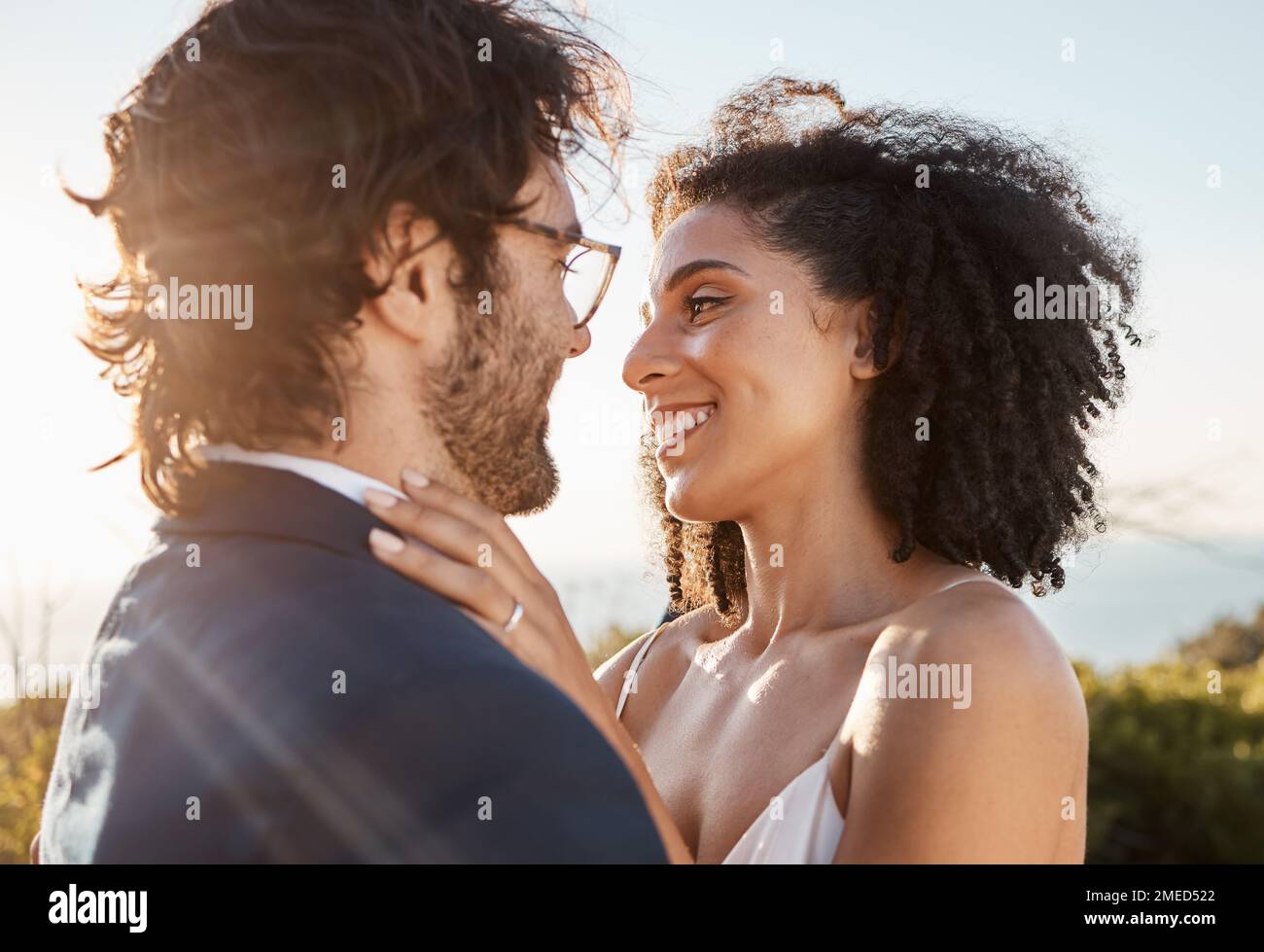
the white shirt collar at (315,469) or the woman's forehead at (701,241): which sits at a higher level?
the woman's forehead at (701,241)

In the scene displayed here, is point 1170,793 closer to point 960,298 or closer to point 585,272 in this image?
point 960,298

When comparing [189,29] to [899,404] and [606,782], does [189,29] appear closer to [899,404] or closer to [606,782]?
[606,782]

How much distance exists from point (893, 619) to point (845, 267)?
0.97m

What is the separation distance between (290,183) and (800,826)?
167 cm

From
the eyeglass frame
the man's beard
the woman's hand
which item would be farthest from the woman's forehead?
the woman's hand

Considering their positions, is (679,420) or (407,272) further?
(679,420)

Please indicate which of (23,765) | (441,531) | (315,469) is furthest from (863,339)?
(23,765)

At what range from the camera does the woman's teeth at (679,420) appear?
3246 millimetres

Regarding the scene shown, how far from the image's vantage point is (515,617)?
84.0 inches

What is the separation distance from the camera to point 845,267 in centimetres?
322

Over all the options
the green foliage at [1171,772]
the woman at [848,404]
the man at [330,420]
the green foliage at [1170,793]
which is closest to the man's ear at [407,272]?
the man at [330,420]

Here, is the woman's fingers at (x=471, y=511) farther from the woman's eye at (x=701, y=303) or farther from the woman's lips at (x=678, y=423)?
the woman's eye at (x=701, y=303)

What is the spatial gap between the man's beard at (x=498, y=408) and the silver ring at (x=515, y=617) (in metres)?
0.24
